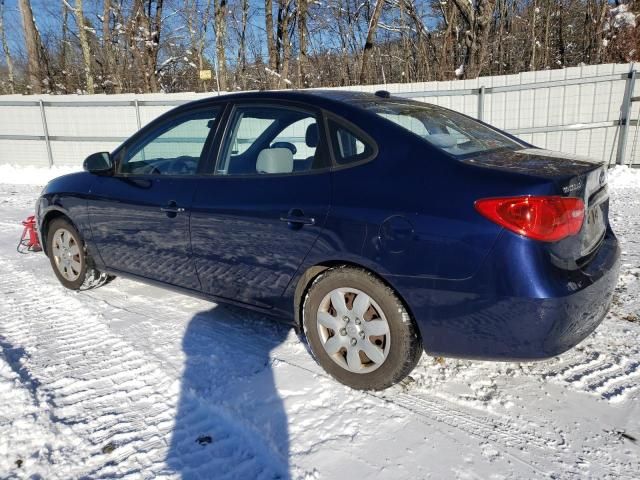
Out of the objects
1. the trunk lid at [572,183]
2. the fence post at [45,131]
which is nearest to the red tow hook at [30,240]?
the trunk lid at [572,183]

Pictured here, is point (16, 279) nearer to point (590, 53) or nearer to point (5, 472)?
point (5, 472)

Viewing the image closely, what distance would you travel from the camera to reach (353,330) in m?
2.59

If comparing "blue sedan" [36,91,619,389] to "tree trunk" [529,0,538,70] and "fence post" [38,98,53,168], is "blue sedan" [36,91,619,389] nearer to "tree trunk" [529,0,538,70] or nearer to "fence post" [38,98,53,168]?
"fence post" [38,98,53,168]

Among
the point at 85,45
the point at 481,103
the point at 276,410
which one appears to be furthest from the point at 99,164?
the point at 85,45

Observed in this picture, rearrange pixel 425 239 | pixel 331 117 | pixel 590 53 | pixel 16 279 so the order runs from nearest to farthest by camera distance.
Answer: pixel 425 239, pixel 331 117, pixel 16 279, pixel 590 53

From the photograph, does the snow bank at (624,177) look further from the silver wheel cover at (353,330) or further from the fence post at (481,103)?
the silver wheel cover at (353,330)

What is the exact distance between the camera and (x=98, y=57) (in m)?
21.1

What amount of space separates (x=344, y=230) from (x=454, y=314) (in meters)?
0.68

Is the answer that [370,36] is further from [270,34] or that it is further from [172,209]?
[172,209]

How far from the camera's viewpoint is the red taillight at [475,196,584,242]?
208cm

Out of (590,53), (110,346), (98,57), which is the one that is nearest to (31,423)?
(110,346)

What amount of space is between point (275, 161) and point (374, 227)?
90 cm

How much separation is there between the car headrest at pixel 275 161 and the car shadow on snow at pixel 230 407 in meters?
1.17

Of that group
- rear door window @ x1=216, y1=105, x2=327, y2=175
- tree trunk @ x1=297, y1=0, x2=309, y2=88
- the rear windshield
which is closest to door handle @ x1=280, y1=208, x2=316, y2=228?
rear door window @ x1=216, y1=105, x2=327, y2=175
